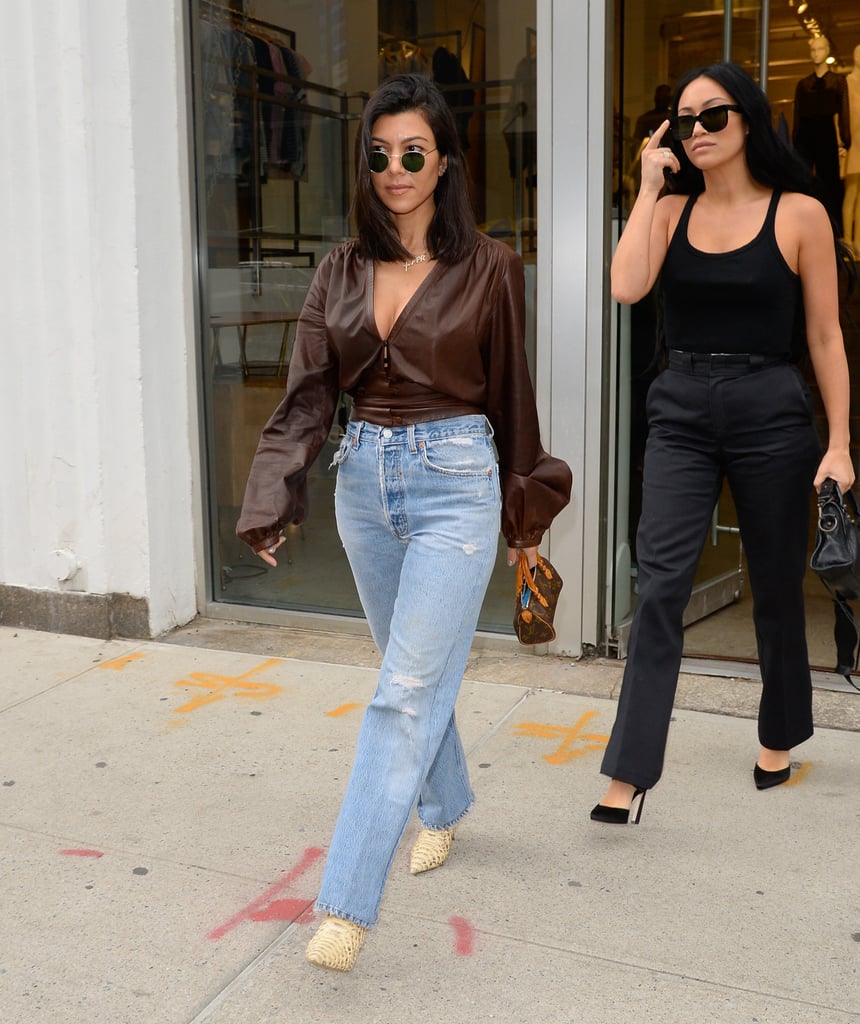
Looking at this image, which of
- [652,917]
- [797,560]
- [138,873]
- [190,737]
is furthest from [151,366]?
[652,917]

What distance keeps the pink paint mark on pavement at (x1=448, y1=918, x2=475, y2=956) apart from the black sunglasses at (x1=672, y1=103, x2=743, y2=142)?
2.05 m

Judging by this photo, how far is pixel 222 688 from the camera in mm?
4625

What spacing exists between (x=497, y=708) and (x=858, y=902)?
5.31 feet

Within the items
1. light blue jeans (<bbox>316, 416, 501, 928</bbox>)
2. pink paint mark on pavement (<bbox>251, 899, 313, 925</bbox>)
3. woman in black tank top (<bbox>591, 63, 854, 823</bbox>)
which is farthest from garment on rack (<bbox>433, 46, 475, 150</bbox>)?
pink paint mark on pavement (<bbox>251, 899, 313, 925</bbox>)

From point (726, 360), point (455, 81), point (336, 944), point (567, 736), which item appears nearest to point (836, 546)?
point (726, 360)

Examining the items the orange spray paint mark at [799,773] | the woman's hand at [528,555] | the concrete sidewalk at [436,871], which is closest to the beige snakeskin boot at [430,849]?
the concrete sidewalk at [436,871]

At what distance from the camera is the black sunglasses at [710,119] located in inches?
124

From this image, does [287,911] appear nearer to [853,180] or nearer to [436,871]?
[436,871]

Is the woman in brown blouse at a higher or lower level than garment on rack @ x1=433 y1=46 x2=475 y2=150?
lower

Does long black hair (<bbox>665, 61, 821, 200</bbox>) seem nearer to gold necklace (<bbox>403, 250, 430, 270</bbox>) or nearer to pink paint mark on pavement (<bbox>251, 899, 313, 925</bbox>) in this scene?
gold necklace (<bbox>403, 250, 430, 270</bbox>)

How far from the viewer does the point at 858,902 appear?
2.96 m

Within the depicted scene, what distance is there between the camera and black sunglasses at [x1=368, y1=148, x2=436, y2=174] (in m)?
2.69

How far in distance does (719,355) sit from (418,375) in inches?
39.7

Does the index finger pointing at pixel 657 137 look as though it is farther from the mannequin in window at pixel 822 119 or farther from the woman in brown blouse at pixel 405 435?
the mannequin in window at pixel 822 119
